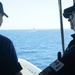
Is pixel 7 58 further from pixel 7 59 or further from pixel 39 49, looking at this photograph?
pixel 39 49

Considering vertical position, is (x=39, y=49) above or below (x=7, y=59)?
below

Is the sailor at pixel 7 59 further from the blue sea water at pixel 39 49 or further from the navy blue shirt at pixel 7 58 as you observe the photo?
the blue sea water at pixel 39 49

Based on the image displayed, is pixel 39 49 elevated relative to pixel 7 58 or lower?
lower

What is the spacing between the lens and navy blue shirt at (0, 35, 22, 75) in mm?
1994

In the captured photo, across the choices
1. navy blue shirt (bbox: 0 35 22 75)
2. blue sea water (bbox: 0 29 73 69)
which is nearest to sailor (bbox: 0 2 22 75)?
navy blue shirt (bbox: 0 35 22 75)

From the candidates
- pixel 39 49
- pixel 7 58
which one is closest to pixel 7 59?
pixel 7 58

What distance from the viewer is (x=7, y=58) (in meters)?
→ 2.01

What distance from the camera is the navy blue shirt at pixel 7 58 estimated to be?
199cm

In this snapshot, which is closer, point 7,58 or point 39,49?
point 7,58

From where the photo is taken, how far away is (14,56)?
2.04m

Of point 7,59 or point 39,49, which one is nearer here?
point 7,59

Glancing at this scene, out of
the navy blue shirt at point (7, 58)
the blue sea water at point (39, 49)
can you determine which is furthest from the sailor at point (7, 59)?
the blue sea water at point (39, 49)

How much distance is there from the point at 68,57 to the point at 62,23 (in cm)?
143

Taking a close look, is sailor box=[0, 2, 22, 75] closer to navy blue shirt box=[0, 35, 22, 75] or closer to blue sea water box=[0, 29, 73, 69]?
navy blue shirt box=[0, 35, 22, 75]
